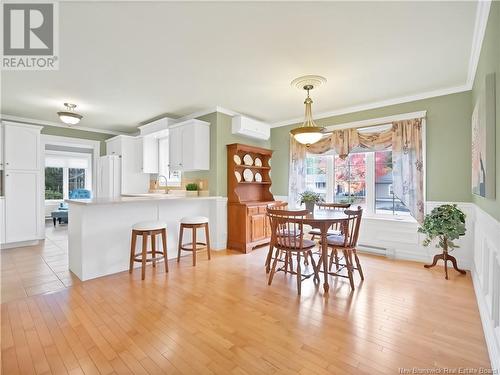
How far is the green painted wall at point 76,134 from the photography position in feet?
18.0

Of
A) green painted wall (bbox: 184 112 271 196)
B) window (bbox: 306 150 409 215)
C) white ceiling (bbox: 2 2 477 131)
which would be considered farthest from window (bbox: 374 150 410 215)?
green painted wall (bbox: 184 112 271 196)

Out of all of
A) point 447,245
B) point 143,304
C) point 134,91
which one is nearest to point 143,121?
point 134,91

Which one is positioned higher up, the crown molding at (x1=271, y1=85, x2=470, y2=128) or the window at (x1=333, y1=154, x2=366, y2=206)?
the crown molding at (x1=271, y1=85, x2=470, y2=128)

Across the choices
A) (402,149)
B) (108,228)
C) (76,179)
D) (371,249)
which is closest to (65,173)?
(76,179)

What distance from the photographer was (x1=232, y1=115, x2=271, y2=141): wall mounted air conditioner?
4.66 metres

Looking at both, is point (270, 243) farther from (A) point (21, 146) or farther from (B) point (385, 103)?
(A) point (21, 146)

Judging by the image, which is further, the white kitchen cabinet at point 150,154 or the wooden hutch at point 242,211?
the white kitchen cabinet at point 150,154

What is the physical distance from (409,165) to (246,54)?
2989 millimetres

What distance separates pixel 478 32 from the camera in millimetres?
2234

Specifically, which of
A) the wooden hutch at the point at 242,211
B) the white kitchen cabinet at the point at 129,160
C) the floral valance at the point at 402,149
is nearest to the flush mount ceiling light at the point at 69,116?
the white kitchen cabinet at the point at 129,160

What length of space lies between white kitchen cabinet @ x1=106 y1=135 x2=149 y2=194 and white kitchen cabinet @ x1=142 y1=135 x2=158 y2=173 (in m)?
0.24

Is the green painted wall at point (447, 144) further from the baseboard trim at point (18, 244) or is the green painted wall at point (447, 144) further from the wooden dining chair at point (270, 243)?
the baseboard trim at point (18, 244)

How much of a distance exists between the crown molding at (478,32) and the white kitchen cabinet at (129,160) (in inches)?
229

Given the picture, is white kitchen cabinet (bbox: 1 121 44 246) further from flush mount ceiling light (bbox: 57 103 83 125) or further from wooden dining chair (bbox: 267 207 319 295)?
wooden dining chair (bbox: 267 207 319 295)
